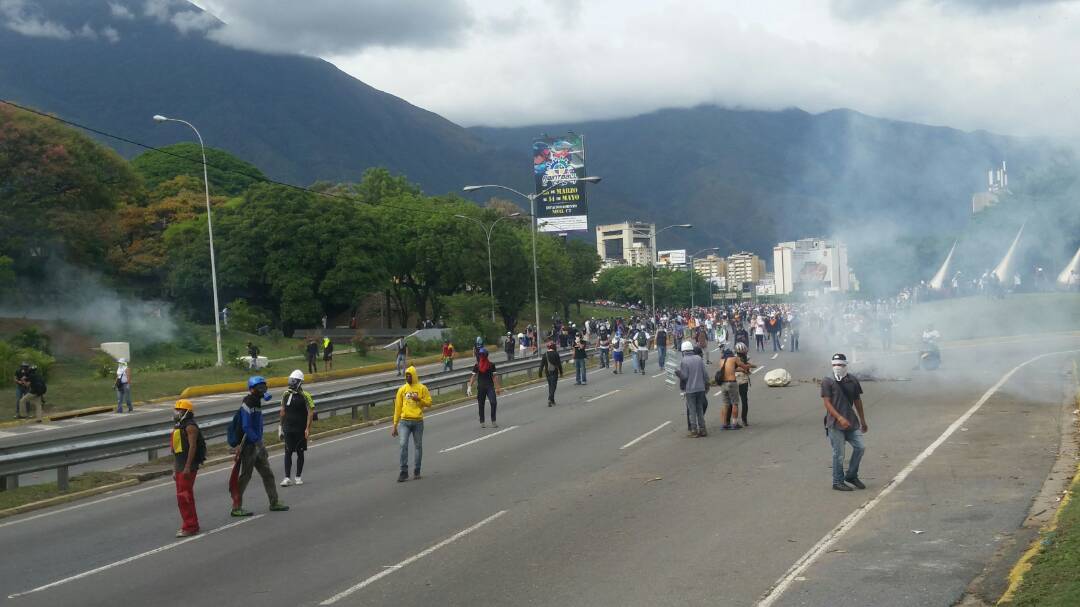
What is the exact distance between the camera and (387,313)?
87500mm

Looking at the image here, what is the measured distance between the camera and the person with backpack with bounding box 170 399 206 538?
1124 centimetres

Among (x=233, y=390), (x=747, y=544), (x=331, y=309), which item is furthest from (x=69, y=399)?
(x=331, y=309)

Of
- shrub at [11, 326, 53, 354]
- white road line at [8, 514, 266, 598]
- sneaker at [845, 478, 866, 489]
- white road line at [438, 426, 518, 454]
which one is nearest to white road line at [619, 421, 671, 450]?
white road line at [438, 426, 518, 454]

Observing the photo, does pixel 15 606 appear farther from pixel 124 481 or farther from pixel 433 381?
pixel 433 381

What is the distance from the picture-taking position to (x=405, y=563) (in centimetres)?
938

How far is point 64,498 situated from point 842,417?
11.3m

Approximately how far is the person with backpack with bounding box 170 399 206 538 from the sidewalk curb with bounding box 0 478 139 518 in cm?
407

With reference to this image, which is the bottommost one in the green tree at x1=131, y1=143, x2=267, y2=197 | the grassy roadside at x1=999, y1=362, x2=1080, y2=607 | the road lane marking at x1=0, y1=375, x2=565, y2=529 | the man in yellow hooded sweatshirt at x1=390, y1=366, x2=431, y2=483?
the road lane marking at x1=0, y1=375, x2=565, y2=529

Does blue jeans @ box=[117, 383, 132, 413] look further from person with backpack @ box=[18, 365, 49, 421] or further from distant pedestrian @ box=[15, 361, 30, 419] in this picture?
distant pedestrian @ box=[15, 361, 30, 419]

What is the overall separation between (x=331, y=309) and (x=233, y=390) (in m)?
34.4

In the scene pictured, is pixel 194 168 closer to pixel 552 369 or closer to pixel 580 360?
pixel 580 360

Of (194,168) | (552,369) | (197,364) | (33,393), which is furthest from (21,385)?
(194,168)

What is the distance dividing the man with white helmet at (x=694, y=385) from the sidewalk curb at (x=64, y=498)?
9.53 meters

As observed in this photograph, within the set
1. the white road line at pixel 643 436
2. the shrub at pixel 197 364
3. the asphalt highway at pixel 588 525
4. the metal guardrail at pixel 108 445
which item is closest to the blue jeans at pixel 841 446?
the asphalt highway at pixel 588 525
